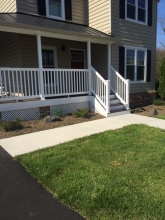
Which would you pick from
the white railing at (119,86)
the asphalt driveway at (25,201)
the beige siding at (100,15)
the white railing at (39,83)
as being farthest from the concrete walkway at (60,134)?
the beige siding at (100,15)

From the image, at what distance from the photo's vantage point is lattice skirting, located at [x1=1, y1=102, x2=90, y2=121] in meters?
6.16

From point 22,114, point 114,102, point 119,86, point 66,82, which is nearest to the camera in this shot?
point 22,114

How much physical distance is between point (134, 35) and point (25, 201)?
368 inches

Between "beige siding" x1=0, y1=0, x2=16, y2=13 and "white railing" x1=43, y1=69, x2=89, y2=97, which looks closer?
"white railing" x1=43, y1=69, x2=89, y2=97

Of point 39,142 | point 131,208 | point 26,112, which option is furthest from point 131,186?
point 26,112

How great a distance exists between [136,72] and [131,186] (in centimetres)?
805

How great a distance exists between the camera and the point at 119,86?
811 centimetres

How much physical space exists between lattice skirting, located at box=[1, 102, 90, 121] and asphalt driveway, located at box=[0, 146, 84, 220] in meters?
3.30

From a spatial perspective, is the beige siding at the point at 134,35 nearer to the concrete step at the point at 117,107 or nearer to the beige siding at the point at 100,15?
the beige siding at the point at 100,15

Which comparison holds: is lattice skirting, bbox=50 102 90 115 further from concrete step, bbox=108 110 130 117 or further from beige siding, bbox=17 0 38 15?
beige siding, bbox=17 0 38 15

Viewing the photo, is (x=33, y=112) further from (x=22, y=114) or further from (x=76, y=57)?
(x=76, y=57)

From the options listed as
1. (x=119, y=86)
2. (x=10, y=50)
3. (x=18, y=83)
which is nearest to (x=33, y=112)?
(x=18, y=83)

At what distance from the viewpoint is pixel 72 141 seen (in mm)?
Result: 4488

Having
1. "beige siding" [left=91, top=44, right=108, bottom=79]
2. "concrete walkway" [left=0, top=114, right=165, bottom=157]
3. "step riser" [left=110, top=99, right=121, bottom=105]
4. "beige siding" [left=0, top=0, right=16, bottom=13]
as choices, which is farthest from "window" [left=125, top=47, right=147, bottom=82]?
"beige siding" [left=0, top=0, right=16, bottom=13]
